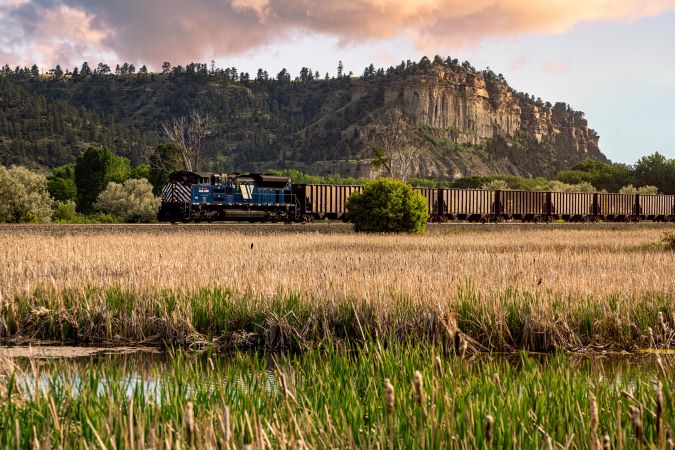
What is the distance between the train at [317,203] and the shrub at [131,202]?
8.78 m

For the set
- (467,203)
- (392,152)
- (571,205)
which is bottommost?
(571,205)

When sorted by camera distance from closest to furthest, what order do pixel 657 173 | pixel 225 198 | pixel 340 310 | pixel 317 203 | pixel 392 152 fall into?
1. pixel 340 310
2. pixel 225 198
3. pixel 317 203
4. pixel 392 152
5. pixel 657 173

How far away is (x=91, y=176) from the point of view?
76.3 metres

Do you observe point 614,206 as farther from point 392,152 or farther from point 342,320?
point 342,320

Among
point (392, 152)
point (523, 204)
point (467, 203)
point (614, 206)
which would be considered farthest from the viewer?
point (614, 206)

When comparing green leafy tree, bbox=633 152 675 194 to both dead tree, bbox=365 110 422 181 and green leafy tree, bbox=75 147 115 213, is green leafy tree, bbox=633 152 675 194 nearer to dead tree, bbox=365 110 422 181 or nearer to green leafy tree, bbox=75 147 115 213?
dead tree, bbox=365 110 422 181

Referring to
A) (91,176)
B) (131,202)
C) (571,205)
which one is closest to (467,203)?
(571,205)

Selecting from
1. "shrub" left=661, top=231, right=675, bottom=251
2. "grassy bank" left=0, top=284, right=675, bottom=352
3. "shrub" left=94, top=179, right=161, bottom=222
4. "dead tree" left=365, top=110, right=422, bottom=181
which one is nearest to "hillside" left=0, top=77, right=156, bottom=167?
"dead tree" left=365, top=110, right=422, bottom=181

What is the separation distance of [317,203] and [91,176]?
1463 inches

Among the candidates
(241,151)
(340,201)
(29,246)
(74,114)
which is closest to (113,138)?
(74,114)

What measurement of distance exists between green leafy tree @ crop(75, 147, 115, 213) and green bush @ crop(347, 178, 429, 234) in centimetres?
4865

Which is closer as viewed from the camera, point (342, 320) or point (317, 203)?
point (342, 320)

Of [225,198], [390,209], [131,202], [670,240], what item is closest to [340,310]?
[670,240]

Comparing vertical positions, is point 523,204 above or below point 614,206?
above
